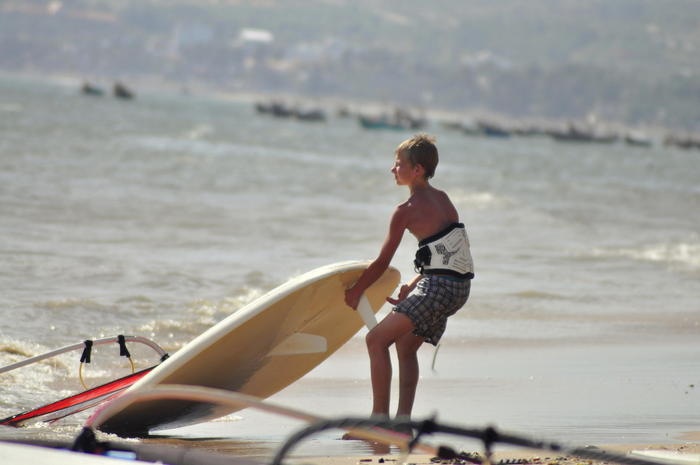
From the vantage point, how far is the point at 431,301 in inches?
177

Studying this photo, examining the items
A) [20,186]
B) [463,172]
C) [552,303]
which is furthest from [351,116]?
[552,303]

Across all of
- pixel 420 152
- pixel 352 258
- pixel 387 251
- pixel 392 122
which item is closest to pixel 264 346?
pixel 387 251

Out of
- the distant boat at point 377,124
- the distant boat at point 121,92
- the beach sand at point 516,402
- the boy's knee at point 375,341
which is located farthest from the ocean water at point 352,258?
the distant boat at point 121,92

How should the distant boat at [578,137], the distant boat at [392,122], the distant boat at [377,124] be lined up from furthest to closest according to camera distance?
1. the distant boat at [578,137]
2. the distant boat at [392,122]
3. the distant boat at [377,124]

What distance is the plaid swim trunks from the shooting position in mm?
4488

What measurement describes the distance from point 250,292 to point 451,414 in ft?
13.7

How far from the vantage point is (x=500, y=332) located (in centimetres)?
820

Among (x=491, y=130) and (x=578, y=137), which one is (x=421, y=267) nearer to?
(x=491, y=130)

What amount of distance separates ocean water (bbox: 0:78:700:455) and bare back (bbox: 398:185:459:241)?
97 cm

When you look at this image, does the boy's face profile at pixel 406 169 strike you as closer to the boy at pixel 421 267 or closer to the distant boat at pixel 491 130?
the boy at pixel 421 267

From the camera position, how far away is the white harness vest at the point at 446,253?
178 inches

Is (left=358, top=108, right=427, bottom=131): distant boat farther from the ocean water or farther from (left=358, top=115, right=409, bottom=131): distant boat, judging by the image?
the ocean water

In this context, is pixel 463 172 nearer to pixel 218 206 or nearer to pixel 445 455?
pixel 218 206

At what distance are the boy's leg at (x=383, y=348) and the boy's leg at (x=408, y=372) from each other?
0.20ft
